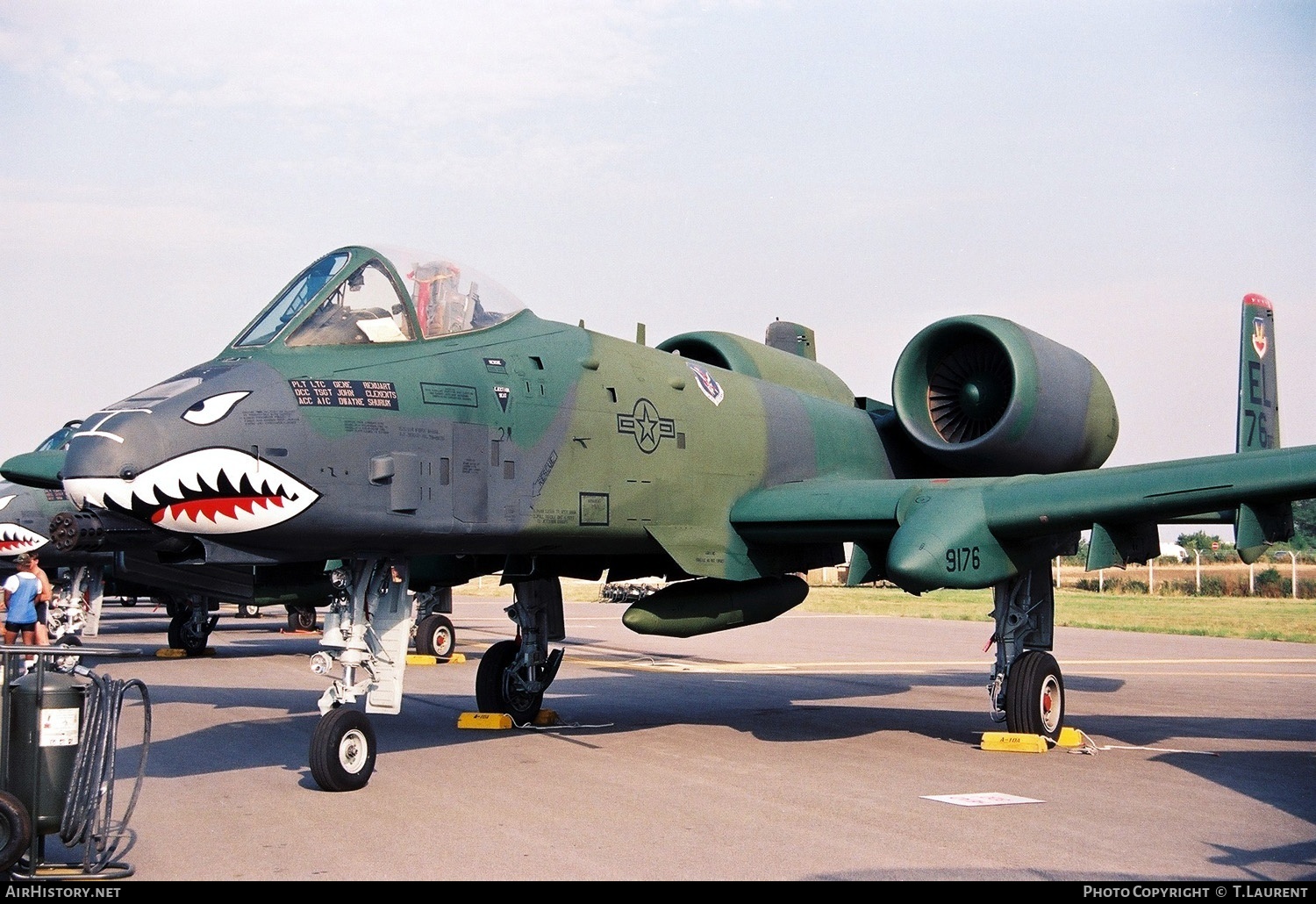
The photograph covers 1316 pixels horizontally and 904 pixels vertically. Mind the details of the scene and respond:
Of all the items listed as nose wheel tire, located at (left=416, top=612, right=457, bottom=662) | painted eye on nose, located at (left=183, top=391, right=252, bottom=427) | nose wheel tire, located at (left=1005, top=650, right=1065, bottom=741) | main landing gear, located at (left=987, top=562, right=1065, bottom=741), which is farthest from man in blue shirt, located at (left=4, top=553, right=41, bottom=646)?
nose wheel tire, located at (left=1005, top=650, right=1065, bottom=741)

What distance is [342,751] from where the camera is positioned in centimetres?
859

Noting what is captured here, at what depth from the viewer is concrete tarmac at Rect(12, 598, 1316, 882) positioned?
6.49 metres

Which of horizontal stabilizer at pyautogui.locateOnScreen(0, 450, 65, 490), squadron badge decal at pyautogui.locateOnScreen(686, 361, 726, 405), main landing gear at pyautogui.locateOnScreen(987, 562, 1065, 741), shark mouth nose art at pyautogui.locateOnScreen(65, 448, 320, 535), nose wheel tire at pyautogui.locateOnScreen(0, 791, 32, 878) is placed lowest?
nose wheel tire at pyautogui.locateOnScreen(0, 791, 32, 878)

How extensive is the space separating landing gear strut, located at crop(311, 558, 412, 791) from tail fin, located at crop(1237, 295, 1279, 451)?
9473 mm

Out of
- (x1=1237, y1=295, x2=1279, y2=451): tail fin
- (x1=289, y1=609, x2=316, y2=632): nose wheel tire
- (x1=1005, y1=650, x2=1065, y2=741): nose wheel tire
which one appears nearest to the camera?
(x1=1005, y1=650, x2=1065, y2=741): nose wheel tire

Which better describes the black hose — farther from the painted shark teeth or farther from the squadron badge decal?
the painted shark teeth

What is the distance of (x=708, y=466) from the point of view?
445 inches

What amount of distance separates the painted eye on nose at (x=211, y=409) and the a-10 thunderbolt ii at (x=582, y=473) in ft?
0.04

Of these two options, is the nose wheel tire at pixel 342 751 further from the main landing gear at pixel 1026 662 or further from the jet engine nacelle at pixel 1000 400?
the jet engine nacelle at pixel 1000 400

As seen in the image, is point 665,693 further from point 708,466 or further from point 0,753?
point 0,753

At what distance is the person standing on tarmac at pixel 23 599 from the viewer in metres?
14.8

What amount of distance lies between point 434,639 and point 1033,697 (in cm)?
1248

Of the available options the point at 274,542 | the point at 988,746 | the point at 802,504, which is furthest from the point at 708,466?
the point at 274,542

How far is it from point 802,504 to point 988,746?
8.93ft
